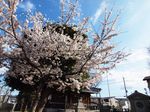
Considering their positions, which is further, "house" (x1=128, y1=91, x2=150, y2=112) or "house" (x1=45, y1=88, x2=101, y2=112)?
"house" (x1=128, y1=91, x2=150, y2=112)

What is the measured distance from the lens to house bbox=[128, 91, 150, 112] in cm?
2752

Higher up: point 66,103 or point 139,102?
point 139,102

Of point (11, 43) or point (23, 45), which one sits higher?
point (11, 43)

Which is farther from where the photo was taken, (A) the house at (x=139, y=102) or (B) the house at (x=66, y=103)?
(A) the house at (x=139, y=102)

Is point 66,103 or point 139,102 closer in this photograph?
point 66,103

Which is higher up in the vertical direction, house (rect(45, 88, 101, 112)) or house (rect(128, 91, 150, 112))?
house (rect(128, 91, 150, 112))

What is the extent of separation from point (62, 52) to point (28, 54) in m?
1.64

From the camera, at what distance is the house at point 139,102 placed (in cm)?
2752

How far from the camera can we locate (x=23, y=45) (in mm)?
7371

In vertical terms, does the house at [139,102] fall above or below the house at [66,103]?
above

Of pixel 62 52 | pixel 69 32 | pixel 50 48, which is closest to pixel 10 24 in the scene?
pixel 50 48

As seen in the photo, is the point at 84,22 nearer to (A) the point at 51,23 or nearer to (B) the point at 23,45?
(A) the point at 51,23

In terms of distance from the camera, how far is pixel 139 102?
28.2 metres

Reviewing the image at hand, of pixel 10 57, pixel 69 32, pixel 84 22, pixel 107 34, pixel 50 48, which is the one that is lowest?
pixel 10 57
